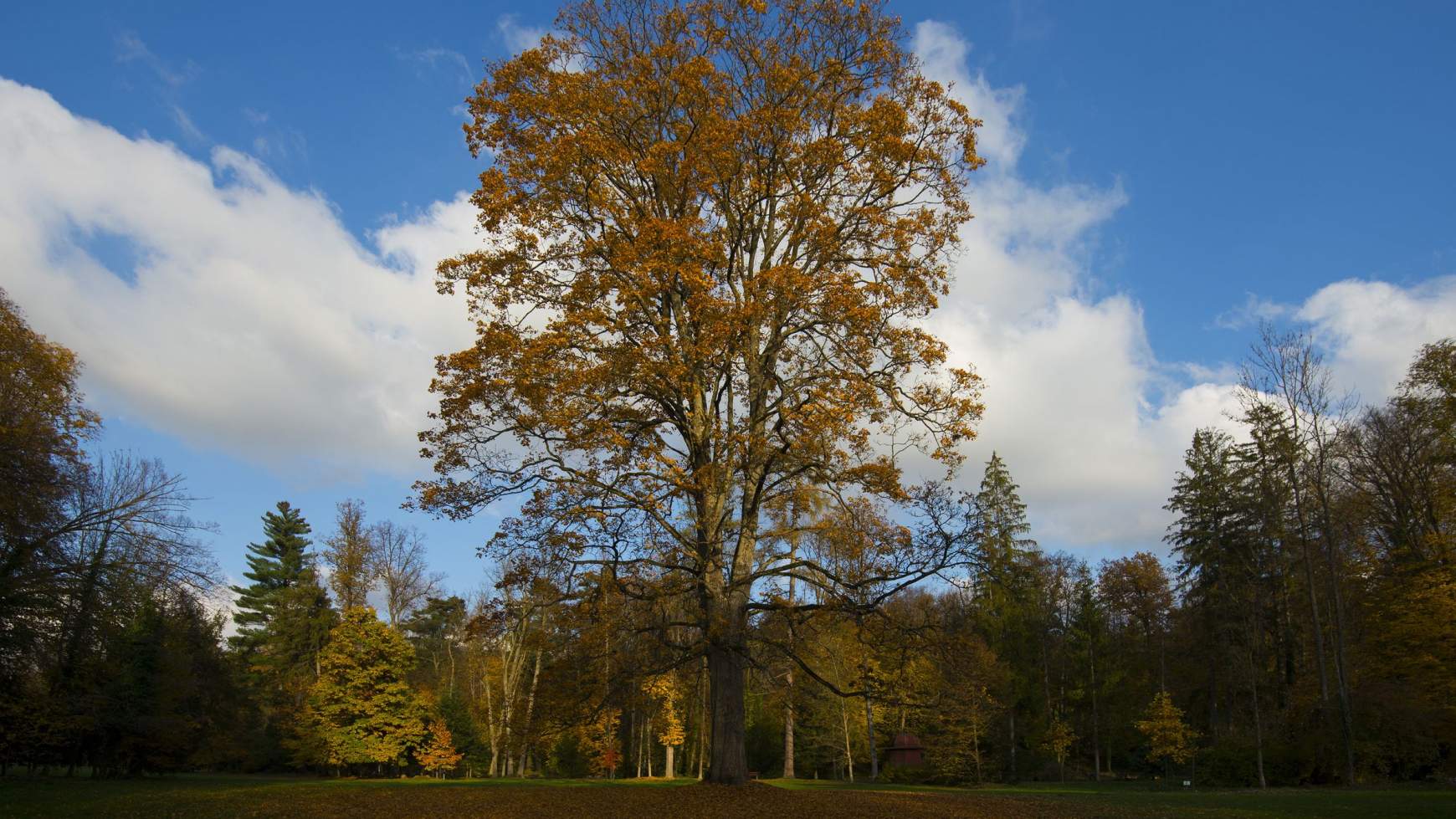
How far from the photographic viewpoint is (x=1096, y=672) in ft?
128

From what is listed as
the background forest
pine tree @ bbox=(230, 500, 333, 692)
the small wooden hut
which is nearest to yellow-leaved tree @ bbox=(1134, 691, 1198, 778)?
the background forest

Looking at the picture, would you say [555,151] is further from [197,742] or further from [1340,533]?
[1340,533]

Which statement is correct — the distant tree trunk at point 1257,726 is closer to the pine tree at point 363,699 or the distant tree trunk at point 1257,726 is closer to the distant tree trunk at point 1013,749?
the distant tree trunk at point 1013,749

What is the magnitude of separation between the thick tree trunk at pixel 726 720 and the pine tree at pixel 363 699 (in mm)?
22956

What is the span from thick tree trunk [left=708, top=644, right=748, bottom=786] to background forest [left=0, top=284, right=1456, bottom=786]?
0.49 meters

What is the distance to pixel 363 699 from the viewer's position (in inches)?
1249

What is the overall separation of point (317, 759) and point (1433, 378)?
42.4 metres

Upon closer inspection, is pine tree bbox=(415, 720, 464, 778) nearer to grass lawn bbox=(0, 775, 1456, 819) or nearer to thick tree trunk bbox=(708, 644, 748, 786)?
grass lawn bbox=(0, 775, 1456, 819)

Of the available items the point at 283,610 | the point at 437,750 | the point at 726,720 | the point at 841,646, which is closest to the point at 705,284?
the point at 726,720

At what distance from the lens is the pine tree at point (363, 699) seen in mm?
31141

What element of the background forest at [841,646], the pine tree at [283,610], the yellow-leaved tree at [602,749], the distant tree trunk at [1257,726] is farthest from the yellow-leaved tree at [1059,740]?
the pine tree at [283,610]

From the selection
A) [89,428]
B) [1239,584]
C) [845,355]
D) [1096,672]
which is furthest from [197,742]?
[1239,584]

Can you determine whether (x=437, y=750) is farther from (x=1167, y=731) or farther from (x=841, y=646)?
(x=1167, y=731)

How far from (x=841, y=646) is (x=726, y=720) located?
16282mm
